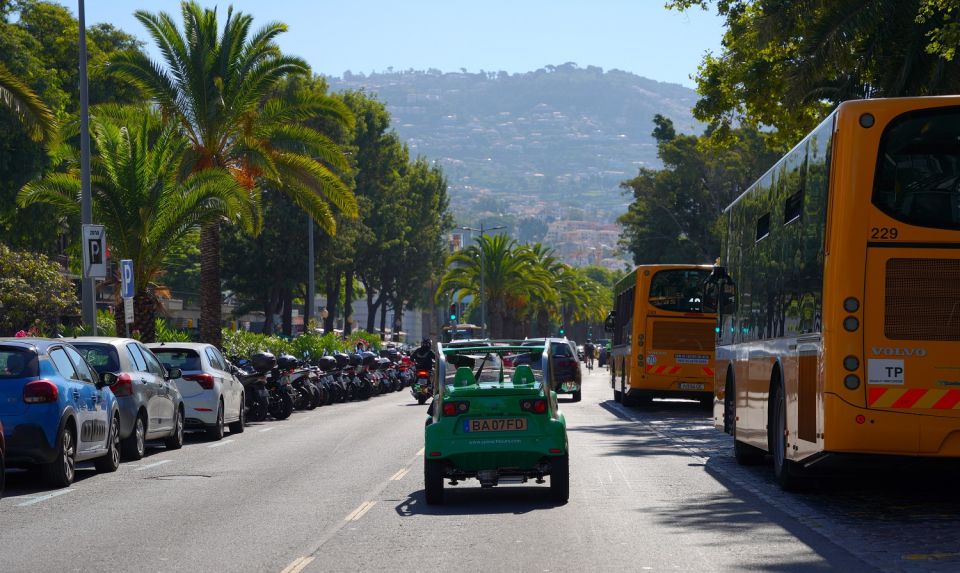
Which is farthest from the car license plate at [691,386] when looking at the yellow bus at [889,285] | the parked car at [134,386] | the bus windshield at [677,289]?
the yellow bus at [889,285]

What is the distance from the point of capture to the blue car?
48.7 feet

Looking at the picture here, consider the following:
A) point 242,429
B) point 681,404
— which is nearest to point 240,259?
point 681,404

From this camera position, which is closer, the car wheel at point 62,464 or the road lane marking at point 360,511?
the road lane marking at point 360,511

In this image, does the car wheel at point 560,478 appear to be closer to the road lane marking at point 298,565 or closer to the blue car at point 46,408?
the road lane marking at point 298,565

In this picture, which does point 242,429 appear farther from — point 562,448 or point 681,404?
point 681,404

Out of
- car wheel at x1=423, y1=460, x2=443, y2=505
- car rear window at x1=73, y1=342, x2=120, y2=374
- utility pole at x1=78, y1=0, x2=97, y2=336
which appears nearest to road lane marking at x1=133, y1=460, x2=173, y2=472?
car rear window at x1=73, y1=342, x2=120, y2=374

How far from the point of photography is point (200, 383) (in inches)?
912

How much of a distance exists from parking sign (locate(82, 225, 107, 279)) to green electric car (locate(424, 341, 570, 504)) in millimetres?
12984

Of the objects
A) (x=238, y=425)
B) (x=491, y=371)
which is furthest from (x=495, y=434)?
(x=238, y=425)

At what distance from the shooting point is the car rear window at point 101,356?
1862cm

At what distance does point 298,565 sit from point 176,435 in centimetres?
1206

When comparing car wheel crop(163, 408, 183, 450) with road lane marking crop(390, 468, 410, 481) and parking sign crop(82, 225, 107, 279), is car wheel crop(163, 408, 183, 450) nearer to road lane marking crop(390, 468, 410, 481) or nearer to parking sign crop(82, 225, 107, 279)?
parking sign crop(82, 225, 107, 279)

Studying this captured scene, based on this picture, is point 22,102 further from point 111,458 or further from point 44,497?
point 44,497

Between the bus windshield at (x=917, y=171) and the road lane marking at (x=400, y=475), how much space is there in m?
6.93
